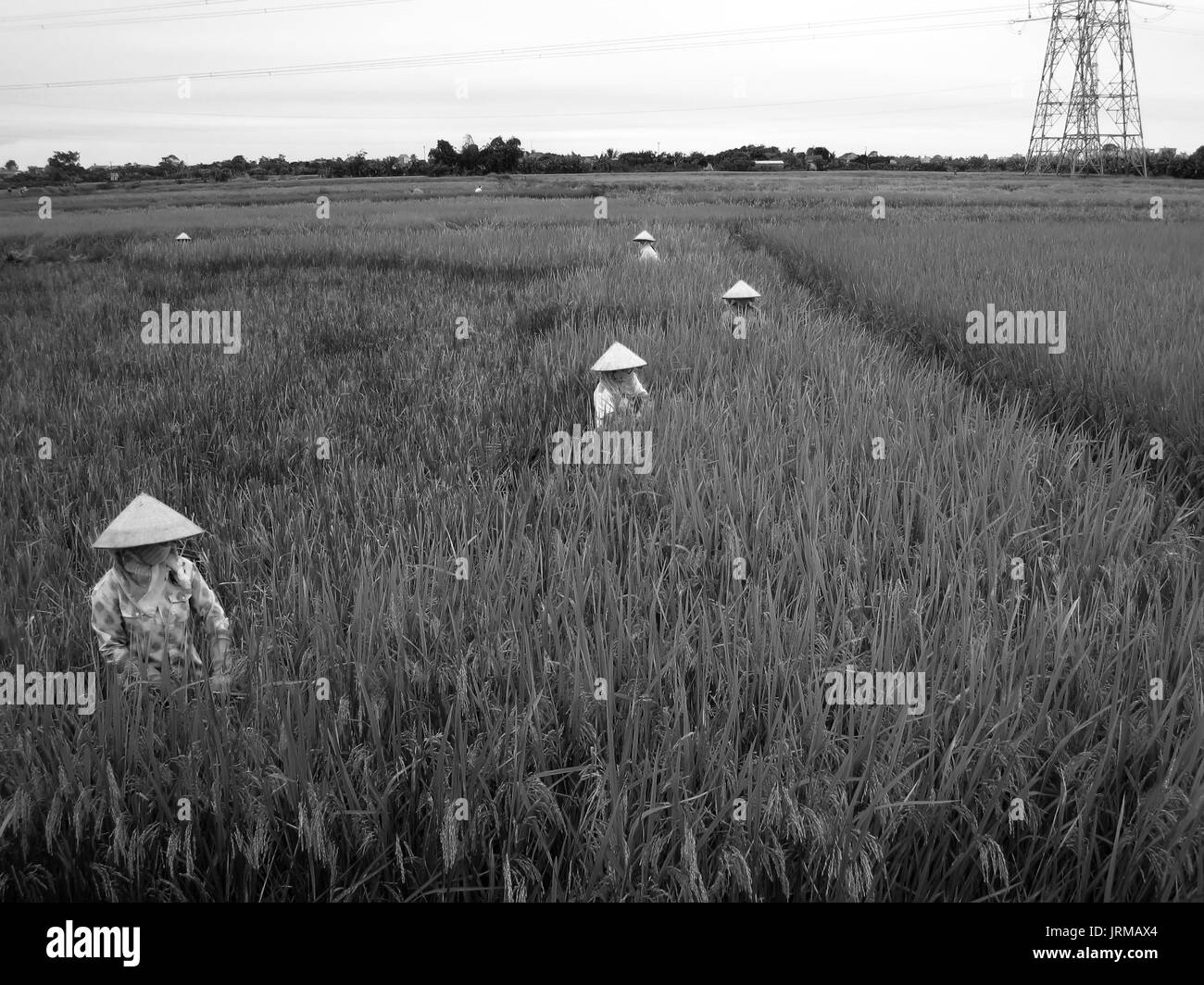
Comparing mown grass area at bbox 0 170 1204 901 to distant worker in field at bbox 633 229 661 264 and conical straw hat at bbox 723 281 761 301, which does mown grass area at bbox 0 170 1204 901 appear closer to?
conical straw hat at bbox 723 281 761 301

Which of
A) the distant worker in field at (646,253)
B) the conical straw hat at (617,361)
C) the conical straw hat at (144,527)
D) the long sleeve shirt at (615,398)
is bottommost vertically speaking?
the conical straw hat at (144,527)

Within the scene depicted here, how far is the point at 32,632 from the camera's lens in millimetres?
1808

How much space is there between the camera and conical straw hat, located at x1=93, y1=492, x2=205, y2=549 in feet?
4.78

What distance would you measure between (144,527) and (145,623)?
210 millimetres

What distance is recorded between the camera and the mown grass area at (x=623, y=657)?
1221mm

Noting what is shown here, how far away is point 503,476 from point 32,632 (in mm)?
1527

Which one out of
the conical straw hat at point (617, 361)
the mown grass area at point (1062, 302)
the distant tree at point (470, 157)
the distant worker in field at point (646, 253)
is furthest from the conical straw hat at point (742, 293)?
the distant tree at point (470, 157)

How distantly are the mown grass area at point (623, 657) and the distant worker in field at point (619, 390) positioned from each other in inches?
6.0

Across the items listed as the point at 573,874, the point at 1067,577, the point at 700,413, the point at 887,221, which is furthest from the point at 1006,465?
the point at 887,221

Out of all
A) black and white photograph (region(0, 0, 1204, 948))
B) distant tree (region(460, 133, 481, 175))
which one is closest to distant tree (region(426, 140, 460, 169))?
distant tree (region(460, 133, 481, 175))

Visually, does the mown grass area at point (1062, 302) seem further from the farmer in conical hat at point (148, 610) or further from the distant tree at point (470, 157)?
the distant tree at point (470, 157)

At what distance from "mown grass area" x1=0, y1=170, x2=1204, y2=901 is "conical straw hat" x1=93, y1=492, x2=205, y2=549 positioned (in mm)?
285
